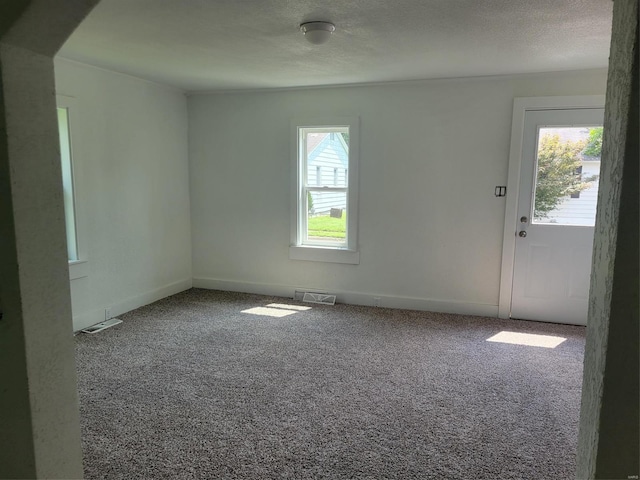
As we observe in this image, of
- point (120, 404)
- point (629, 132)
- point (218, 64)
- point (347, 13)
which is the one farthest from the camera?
point (218, 64)

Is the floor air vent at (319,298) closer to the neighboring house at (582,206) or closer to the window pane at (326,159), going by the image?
the window pane at (326,159)

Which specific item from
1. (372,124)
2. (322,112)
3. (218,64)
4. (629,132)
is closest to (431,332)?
(372,124)

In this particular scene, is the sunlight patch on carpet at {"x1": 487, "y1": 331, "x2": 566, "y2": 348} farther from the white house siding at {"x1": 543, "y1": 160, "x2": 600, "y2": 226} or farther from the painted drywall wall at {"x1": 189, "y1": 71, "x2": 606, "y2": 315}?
the white house siding at {"x1": 543, "y1": 160, "x2": 600, "y2": 226}

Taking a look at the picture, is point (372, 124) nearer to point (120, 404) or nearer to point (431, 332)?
point (431, 332)

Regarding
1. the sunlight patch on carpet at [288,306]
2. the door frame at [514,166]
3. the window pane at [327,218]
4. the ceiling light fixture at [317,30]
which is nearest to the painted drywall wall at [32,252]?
the ceiling light fixture at [317,30]

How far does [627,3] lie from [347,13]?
1837 mm

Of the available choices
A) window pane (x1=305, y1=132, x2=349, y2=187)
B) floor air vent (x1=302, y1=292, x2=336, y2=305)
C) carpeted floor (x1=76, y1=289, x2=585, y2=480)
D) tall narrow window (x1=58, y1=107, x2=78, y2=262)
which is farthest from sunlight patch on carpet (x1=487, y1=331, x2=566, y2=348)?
tall narrow window (x1=58, y1=107, x2=78, y2=262)

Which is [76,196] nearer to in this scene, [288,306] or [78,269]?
[78,269]

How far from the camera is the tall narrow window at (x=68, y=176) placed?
12.2ft

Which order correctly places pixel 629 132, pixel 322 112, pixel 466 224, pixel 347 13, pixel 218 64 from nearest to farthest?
pixel 629 132, pixel 347 13, pixel 218 64, pixel 466 224, pixel 322 112

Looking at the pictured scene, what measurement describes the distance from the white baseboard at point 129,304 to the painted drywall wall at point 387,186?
17.6 inches

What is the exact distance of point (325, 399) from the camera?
2.76 meters

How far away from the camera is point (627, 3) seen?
2.93ft

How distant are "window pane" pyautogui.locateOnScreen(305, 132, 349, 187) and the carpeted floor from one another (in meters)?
1.61
